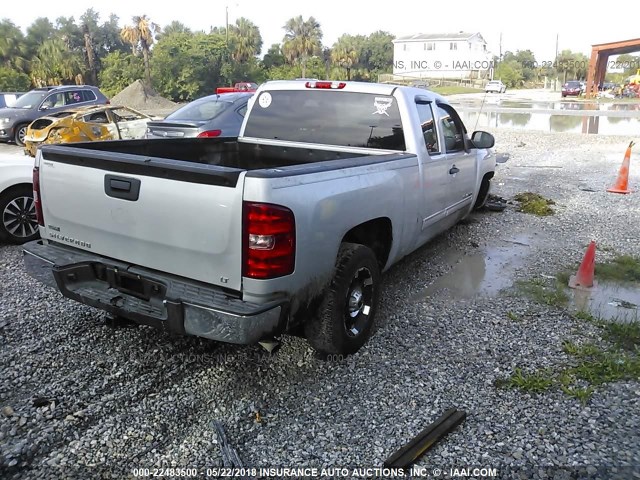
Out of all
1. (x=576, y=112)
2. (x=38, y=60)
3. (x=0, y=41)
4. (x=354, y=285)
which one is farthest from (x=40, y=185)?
(x=0, y=41)

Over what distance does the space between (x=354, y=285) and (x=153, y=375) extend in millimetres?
1498

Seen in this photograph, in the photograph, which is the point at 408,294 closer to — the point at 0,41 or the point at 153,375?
the point at 153,375

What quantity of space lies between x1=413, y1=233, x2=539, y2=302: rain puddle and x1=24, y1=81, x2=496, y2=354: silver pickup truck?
0.72 meters

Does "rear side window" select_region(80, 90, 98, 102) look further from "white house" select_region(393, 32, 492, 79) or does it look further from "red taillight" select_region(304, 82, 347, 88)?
"white house" select_region(393, 32, 492, 79)

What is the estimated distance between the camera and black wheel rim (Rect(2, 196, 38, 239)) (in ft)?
19.9

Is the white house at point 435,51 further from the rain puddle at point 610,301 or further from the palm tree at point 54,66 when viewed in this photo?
the rain puddle at point 610,301

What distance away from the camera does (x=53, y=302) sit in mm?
4594

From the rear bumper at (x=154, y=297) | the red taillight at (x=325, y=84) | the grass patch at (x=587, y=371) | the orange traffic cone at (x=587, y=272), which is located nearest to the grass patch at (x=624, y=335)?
the grass patch at (x=587, y=371)

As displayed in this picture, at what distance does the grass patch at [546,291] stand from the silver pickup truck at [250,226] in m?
1.29

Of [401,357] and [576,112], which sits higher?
[576,112]

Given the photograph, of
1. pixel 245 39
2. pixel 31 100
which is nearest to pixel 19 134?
pixel 31 100

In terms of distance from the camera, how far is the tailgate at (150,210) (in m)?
2.81

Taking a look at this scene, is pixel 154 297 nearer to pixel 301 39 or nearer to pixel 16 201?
pixel 16 201

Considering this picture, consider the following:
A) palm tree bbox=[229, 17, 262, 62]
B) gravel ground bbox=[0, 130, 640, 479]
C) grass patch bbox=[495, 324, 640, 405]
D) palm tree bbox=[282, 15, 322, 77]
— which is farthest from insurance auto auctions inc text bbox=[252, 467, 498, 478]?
palm tree bbox=[282, 15, 322, 77]
